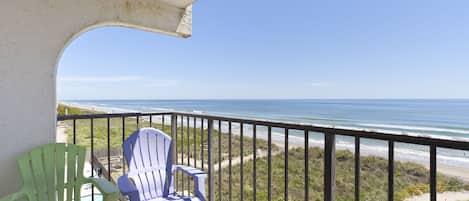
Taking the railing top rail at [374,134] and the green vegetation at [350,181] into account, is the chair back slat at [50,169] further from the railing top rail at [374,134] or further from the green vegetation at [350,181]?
the green vegetation at [350,181]

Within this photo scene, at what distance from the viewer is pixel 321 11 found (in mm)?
19906

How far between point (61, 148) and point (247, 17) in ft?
64.2

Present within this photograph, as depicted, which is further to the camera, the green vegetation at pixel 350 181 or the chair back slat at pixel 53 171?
the green vegetation at pixel 350 181

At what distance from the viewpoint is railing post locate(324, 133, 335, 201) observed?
5.20 feet

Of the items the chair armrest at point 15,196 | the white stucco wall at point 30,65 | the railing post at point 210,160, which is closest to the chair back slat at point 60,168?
the white stucco wall at point 30,65

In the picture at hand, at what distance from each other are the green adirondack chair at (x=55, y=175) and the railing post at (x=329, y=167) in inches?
50.3

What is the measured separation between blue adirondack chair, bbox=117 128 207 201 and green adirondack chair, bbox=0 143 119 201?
34cm

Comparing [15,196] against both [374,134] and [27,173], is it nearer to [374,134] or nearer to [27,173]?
[27,173]

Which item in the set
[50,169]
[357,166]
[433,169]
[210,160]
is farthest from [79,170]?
[433,169]

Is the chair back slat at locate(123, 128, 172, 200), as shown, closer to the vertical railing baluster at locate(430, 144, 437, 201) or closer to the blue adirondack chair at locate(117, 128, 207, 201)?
the blue adirondack chair at locate(117, 128, 207, 201)

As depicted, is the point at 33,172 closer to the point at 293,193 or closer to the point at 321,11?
the point at 293,193

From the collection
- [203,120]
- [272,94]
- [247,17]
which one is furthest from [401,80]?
[203,120]

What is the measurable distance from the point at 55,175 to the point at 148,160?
2.38ft

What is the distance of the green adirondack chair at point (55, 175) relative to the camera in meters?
1.53
